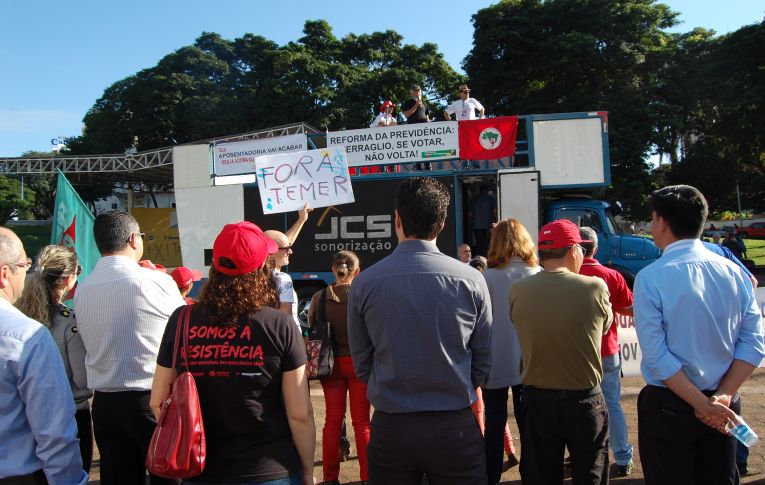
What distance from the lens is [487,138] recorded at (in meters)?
10.3

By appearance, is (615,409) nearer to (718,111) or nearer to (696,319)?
(696,319)

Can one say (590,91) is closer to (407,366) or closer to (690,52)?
(690,52)

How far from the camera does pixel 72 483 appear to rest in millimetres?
2070

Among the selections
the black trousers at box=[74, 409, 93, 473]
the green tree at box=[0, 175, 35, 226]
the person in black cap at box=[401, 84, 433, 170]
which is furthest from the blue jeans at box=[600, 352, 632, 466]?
the green tree at box=[0, 175, 35, 226]

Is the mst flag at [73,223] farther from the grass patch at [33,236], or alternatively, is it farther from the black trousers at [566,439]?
the grass patch at [33,236]

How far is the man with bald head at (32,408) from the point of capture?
199 cm

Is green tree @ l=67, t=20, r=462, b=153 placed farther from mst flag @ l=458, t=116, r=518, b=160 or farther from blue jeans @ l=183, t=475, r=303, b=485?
blue jeans @ l=183, t=475, r=303, b=485

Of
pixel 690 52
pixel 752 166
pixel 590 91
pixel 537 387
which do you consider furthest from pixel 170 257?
pixel 537 387

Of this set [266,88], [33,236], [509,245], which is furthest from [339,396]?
[33,236]

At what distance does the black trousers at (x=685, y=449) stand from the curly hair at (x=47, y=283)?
300cm

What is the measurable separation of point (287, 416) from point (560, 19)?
27.9 metres

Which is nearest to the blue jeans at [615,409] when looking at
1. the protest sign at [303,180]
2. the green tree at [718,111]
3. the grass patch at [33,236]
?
the protest sign at [303,180]

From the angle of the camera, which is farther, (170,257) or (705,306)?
(170,257)

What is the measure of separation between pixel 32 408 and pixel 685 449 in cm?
254
